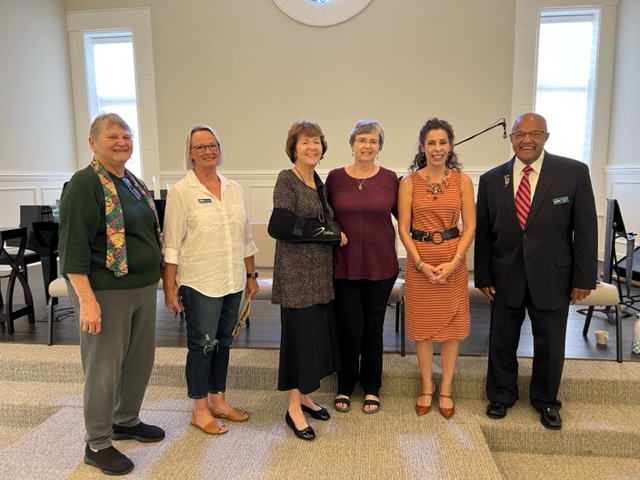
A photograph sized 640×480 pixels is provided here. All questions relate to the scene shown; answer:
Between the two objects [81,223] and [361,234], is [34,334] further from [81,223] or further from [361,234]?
[361,234]

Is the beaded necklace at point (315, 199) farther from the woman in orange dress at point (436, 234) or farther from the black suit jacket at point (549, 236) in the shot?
the black suit jacket at point (549, 236)

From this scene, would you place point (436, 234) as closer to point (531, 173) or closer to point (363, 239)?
point (363, 239)

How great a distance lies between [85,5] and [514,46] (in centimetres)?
557

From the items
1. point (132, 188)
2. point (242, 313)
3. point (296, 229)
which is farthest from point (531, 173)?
point (132, 188)

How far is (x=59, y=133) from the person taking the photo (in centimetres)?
597

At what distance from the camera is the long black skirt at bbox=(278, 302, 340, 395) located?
1.96 metres

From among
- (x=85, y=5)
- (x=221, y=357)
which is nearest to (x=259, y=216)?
(x=85, y=5)

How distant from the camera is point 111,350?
171 centimetres

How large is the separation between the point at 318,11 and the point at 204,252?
185 inches

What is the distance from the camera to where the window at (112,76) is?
6.12 metres

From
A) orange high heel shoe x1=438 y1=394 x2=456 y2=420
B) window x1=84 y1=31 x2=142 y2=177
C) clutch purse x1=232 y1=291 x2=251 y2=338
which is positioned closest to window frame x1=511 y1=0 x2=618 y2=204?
orange high heel shoe x1=438 y1=394 x2=456 y2=420

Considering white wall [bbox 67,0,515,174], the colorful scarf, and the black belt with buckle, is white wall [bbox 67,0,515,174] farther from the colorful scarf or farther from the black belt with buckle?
the colorful scarf

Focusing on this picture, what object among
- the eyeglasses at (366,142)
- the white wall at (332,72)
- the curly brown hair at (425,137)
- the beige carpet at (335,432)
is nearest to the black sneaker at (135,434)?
the beige carpet at (335,432)

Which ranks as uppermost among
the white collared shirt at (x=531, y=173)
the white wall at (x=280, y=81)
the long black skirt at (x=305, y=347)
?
the white wall at (x=280, y=81)
